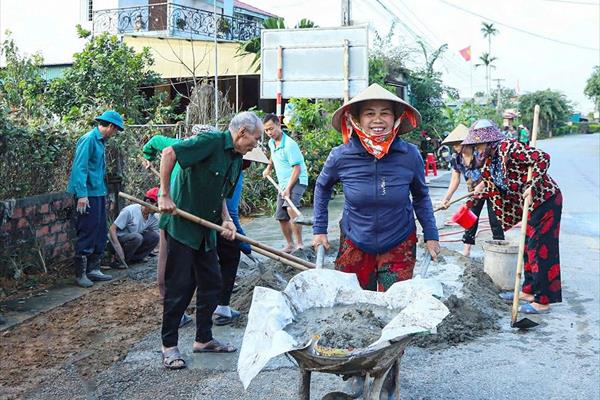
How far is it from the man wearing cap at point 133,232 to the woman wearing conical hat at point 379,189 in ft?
11.6

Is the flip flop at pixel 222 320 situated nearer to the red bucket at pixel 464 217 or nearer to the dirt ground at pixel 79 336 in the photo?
the dirt ground at pixel 79 336

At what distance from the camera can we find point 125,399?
154 inches

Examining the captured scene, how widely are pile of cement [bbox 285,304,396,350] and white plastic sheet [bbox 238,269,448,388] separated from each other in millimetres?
53

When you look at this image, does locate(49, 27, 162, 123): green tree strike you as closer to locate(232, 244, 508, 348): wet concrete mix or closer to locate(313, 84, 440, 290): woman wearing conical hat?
locate(232, 244, 508, 348): wet concrete mix

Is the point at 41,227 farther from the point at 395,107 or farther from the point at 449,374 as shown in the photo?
the point at 449,374

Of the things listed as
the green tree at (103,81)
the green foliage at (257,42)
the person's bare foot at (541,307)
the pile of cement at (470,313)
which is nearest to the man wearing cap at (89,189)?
the pile of cement at (470,313)

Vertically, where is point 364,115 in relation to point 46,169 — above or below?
above

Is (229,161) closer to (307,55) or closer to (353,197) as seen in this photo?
(353,197)

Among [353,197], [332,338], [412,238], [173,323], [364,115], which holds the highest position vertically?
[364,115]

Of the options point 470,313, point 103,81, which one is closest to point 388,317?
point 470,313

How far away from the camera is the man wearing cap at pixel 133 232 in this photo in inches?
279

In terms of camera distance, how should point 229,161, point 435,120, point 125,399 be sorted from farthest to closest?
point 435,120, point 229,161, point 125,399

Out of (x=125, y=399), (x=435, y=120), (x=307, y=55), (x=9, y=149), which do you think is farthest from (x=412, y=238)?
(x=435, y=120)

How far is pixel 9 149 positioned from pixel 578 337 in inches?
219
